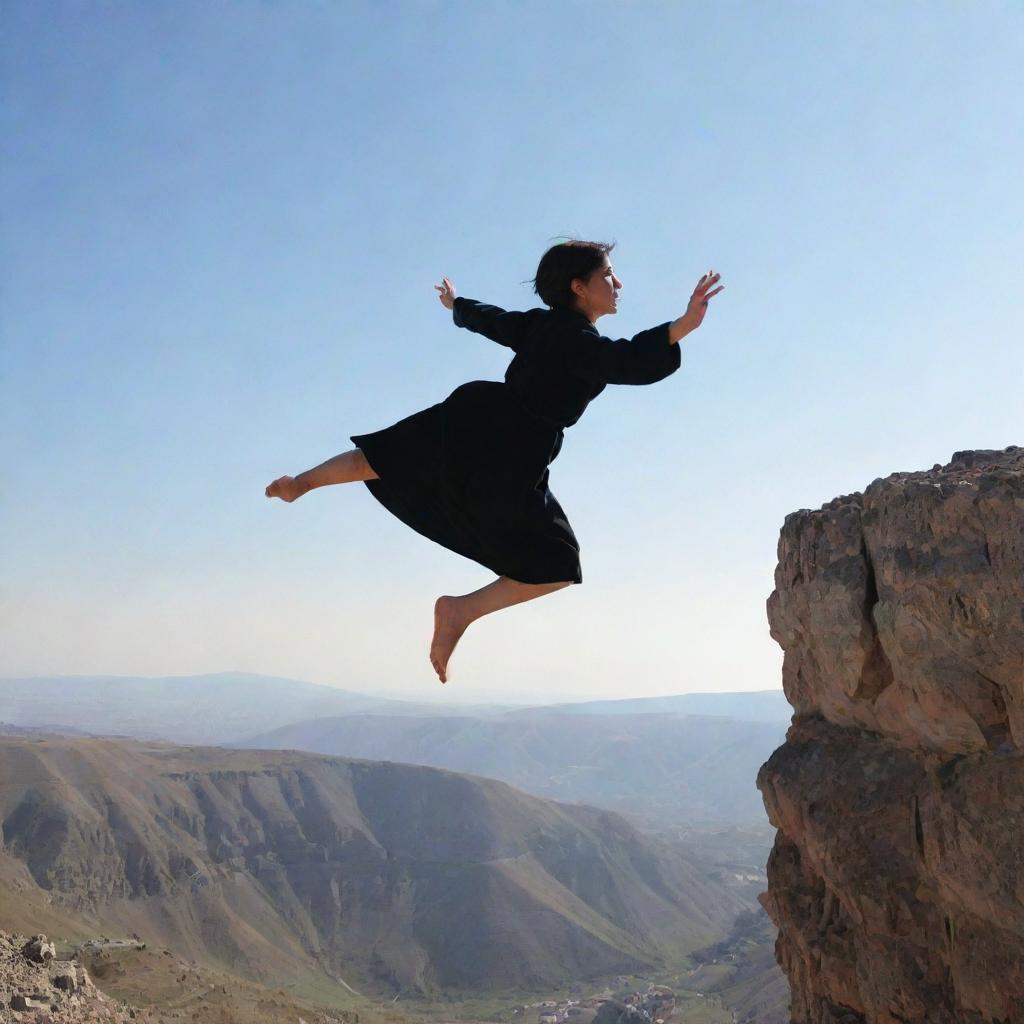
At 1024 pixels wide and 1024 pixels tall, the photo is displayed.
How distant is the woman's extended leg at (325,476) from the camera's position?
424cm

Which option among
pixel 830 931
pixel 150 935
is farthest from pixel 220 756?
pixel 830 931

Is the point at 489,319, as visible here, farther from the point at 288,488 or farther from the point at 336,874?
the point at 336,874

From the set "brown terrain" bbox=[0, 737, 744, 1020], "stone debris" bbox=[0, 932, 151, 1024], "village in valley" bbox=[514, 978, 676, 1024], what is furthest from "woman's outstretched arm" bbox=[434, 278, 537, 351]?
"village in valley" bbox=[514, 978, 676, 1024]

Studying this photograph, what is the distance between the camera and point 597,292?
4008 mm

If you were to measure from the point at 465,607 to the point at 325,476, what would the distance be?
Answer: 36.7 inches

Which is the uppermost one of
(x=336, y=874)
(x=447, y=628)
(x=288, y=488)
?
(x=288, y=488)

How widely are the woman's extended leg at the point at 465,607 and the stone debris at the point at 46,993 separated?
31447 mm

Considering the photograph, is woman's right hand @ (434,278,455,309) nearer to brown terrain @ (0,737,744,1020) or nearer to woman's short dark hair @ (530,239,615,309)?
woman's short dark hair @ (530,239,615,309)

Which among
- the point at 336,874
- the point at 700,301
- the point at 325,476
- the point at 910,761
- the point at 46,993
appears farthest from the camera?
the point at 336,874

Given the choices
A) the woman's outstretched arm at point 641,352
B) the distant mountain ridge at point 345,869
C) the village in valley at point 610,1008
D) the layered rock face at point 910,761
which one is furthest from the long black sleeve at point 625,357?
the distant mountain ridge at point 345,869

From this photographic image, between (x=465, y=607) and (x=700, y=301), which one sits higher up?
(x=700, y=301)

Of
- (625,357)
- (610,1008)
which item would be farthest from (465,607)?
(610,1008)

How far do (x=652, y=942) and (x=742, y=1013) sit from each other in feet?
116

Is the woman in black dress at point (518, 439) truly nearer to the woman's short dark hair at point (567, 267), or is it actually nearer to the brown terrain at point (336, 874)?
the woman's short dark hair at point (567, 267)
